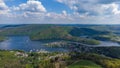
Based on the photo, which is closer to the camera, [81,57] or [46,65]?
[46,65]

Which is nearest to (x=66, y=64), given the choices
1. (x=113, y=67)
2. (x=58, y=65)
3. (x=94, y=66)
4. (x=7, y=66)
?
(x=58, y=65)

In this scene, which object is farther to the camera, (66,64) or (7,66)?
(7,66)

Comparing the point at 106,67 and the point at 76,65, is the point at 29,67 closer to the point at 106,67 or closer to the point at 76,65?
the point at 76,65

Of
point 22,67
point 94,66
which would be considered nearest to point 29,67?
point 22,67

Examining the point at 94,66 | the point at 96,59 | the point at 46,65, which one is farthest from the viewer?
the point at 96,59

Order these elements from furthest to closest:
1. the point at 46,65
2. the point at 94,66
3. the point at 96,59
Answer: the point at 96,59
the point at 46,65
the point at 94,66

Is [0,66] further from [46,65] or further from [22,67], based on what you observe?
[46,65]

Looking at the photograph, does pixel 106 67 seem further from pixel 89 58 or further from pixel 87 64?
pixel 89 58
